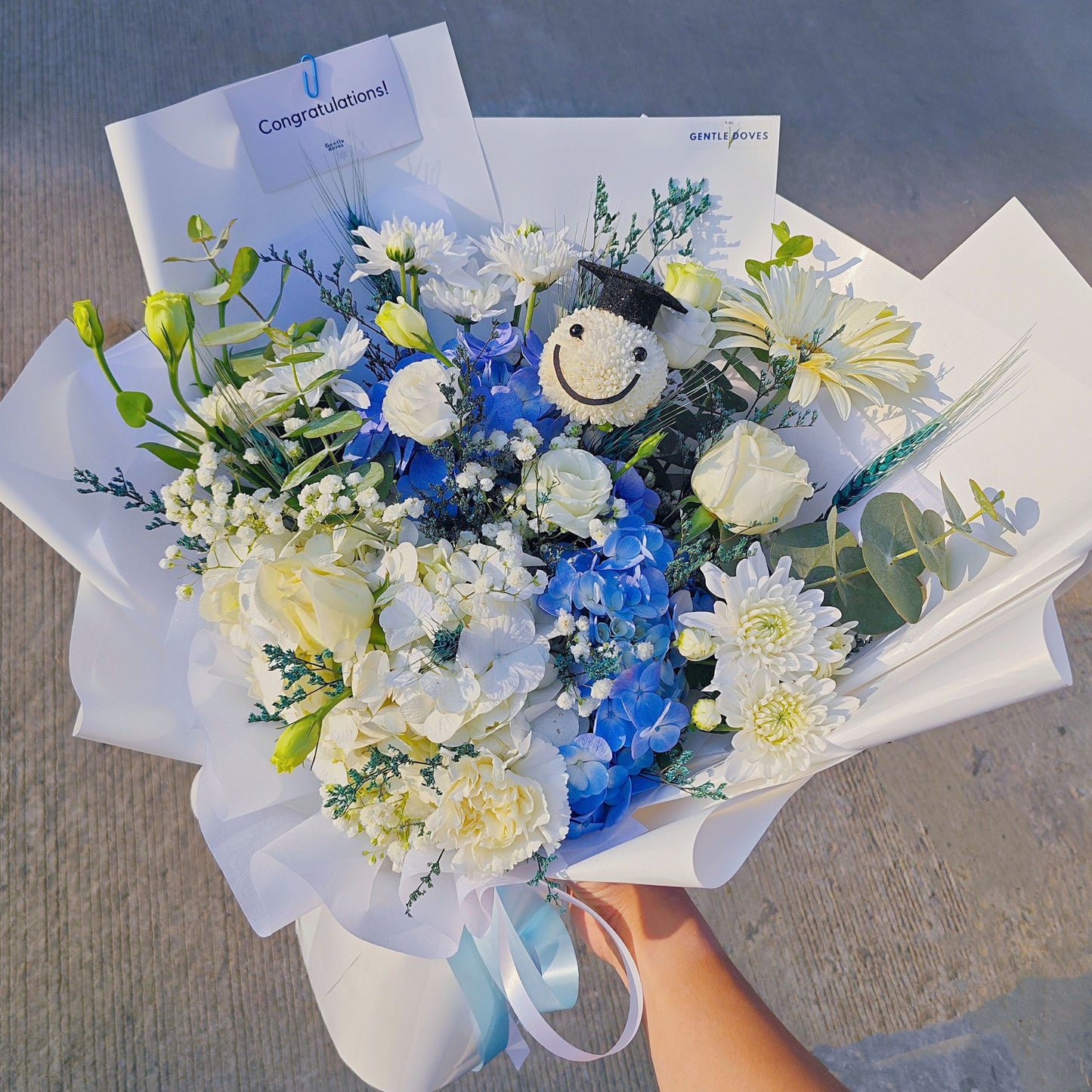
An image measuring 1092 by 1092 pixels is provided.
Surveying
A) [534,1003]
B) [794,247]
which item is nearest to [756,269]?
[794,247]

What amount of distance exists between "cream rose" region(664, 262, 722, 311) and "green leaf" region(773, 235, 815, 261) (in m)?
0.06

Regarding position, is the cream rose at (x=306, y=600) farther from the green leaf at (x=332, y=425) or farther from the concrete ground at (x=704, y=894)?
the concrete ground at (x=704, y=894)

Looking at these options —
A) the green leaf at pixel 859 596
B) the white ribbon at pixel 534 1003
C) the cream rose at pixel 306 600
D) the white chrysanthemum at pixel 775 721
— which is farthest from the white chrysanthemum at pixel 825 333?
the white ribbon at pixel 534 1003

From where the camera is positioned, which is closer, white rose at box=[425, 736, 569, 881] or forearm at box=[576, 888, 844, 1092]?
white rose at box=[425, 736, 569, 881]

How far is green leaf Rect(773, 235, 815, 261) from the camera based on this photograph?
1.98 ft

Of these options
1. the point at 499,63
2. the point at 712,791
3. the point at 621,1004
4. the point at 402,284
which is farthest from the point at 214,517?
the point at 499,63

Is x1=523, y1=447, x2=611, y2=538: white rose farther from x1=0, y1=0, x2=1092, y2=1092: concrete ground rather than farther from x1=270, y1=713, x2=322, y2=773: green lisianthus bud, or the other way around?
x1=0, y1=0, x2=1092, y2=1092: concrete ground

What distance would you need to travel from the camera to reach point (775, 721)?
20.0 inches

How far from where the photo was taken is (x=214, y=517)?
0.50m

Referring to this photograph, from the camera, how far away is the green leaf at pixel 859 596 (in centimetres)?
56

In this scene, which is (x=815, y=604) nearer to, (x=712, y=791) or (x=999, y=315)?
(x=712, y=791)

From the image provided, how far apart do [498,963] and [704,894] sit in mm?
540

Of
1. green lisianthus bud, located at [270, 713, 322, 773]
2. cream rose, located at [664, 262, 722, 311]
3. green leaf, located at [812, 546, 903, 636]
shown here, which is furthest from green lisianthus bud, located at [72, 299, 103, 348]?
green leaf, located at [812, 546, 903, 636]

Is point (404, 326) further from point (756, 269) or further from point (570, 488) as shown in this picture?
point (756, 269)
